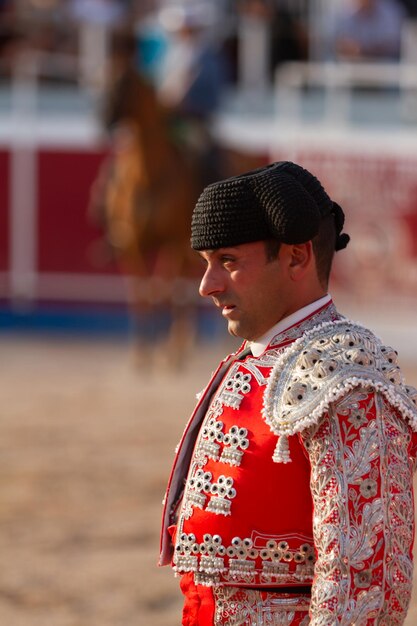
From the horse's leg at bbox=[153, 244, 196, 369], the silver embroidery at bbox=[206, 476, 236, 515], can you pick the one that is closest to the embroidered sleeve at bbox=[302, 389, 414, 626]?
the silver embroidery at bbox=[206, 476, 236, 515]

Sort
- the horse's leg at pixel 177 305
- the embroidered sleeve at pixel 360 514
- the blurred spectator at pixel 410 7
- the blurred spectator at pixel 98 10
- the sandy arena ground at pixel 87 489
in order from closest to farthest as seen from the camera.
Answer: the embroidered sleeve at pixel 360 514 < the sandy arena ground at pixel 87 489 < the horse's leg at pixel 177 305 < the blurred spectator at pixel 98 10 < the blurred spectator at pixel 410 7

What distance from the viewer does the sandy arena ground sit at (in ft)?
13.9

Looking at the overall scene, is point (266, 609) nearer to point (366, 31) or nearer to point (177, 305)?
point (177, 305)

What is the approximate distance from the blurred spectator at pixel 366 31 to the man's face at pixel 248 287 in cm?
1144

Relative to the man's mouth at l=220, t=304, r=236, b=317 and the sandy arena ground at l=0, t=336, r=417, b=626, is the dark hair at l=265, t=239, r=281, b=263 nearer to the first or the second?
the man's mouth at l=220, t=304, r=236, b=317

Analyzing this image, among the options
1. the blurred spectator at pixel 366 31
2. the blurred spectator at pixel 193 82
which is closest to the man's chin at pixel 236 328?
the blurred spectator at pixel 193 82

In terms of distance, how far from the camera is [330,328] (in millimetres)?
1885

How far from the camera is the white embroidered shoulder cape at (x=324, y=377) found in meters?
1.77

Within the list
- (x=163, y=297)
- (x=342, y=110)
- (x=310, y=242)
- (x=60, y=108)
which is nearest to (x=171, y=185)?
(x=163, y=297)

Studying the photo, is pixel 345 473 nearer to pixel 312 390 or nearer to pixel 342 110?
pixel 312 390

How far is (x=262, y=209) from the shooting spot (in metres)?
1.86

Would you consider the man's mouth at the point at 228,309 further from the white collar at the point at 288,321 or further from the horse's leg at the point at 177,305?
the horse's leg at the point at 177,305

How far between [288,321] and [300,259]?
0.09 meters

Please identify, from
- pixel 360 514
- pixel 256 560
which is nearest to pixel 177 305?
pixel 256 560
